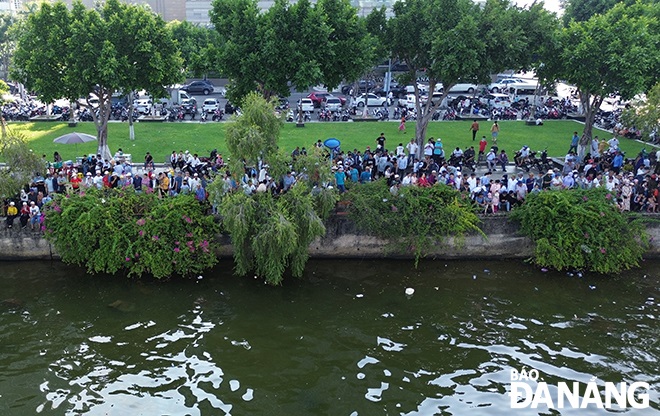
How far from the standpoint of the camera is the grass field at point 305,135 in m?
28.4

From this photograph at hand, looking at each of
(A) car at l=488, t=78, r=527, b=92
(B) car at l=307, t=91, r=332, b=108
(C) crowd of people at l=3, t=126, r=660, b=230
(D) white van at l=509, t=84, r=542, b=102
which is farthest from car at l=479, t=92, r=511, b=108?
(C) crowd of people at l=3, t=126, r=660, b=230

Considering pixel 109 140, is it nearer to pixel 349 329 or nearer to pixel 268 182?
pixel 268 182

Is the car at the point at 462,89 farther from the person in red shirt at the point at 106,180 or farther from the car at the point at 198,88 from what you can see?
the person in red shirt at the point at 106,180

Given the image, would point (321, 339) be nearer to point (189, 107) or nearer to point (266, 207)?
point (266, 207)

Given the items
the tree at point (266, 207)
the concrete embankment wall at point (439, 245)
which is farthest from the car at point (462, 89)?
the tree at point (266, 207)

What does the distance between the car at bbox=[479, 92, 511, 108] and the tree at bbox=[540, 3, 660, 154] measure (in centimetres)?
1374

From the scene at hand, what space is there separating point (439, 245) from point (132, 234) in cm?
920

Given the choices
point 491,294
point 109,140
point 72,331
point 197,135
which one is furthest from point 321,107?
point 72,331

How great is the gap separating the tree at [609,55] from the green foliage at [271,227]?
1455 centimetres

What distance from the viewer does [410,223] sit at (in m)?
18.1

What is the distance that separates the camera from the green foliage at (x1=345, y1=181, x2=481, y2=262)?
1797 centimetres

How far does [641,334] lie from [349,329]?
7.22m

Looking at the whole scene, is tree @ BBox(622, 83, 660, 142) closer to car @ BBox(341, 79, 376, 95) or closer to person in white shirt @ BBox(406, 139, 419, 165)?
person in white shirt @ BBox(406, 139, 419, 165)

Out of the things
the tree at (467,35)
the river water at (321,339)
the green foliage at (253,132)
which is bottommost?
the river water at (321,339)
